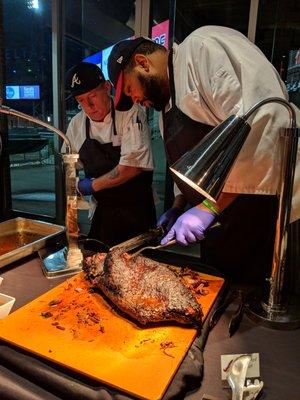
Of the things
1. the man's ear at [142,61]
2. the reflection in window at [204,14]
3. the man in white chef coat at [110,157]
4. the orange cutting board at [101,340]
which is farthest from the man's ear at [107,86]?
the orange cutting board at [101,340]

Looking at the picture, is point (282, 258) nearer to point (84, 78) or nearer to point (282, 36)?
point (84, 78)

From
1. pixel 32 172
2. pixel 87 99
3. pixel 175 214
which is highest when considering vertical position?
pixel 87 99

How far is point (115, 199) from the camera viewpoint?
2510 mm

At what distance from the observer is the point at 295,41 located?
300 centimetres

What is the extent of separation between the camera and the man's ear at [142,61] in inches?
64.1

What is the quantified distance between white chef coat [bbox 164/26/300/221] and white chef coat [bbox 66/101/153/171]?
90cm

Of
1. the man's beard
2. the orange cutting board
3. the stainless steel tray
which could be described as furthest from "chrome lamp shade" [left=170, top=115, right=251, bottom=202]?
the stainless steel tray

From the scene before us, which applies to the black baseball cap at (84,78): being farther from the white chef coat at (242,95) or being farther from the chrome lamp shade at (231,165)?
the chrome lamp shade at (231,165)

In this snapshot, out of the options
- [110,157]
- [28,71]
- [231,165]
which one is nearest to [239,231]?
[231,165]

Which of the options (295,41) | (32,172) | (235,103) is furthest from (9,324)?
(32,172)

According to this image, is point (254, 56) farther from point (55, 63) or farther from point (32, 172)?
point (32, 172)

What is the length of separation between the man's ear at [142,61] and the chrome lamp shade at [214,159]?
2.77 feet

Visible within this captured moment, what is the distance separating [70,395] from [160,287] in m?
0.44

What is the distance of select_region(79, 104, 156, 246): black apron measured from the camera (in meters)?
2.48
